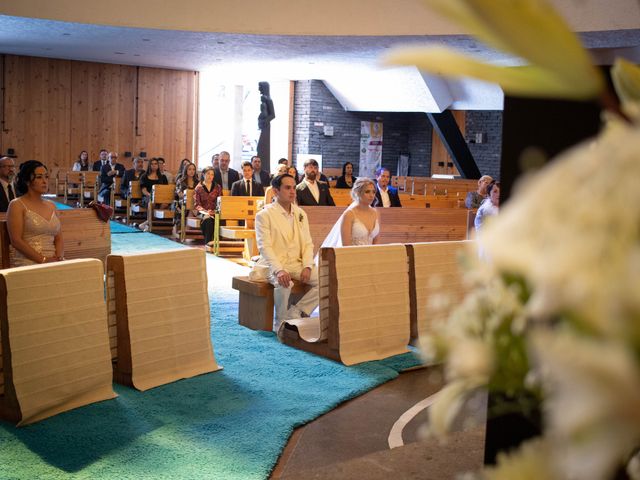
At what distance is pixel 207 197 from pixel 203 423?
8838 millimetres

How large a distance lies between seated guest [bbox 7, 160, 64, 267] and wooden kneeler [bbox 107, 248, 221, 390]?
1601 millimetres

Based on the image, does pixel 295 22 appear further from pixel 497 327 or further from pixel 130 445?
pixel 497 327

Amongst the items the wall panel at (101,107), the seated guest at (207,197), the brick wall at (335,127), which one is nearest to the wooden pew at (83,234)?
the seated guest at (207,197)

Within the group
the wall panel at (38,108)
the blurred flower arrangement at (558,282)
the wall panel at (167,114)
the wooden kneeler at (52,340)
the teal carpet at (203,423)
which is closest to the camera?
the blurred flower arrangement at (558,282)

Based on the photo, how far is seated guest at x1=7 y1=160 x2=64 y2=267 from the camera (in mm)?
6422

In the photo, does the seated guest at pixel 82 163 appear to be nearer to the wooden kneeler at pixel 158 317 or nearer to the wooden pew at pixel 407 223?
the wooden pew at pixel 407 223

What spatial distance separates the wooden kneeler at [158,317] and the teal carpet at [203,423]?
0.12 metres

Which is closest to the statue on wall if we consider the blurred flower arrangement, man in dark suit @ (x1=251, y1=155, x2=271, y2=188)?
man in dark suit @ (x1=251, y1=155, x2=271, y2=188)

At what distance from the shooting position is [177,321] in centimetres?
543

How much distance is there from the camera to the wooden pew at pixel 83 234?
26.2ft

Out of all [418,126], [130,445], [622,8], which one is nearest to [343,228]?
[130,445]

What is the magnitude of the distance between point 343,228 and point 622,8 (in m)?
6.21

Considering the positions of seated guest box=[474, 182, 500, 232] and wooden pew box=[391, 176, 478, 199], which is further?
wooden pew box=[391, 176, 478, 199]

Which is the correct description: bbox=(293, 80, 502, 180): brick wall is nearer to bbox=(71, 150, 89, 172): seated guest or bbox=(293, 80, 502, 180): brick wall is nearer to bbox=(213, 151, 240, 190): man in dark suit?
bbox=(71, 150, 89, 172): seated guest
